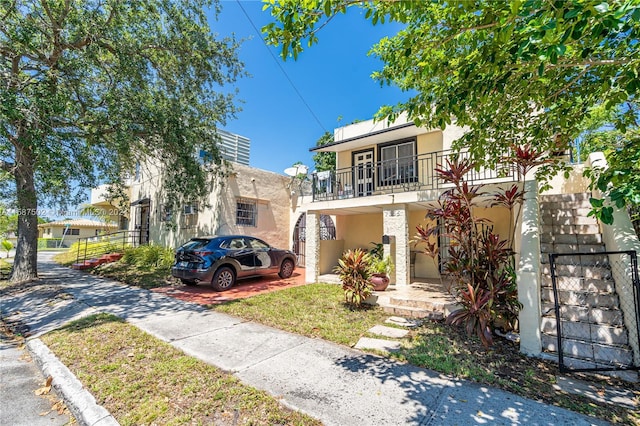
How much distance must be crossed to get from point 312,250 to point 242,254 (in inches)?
93.4

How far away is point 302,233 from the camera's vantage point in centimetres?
1486

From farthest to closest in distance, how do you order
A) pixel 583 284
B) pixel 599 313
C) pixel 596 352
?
pixel 583 284 < pixel 599 313 < pixel 596 352

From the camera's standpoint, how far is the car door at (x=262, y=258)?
1026 cm

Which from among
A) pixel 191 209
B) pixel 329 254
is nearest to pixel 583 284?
pixel 329 254

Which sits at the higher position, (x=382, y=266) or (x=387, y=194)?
(x=387, y=194)

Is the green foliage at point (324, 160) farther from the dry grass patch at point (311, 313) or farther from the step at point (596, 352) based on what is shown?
the step at point (596, 352)

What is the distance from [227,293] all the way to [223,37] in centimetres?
927

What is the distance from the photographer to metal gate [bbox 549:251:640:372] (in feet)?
13.0

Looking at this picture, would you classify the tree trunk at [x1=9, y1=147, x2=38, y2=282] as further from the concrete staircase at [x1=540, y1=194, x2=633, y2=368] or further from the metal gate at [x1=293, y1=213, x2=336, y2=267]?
the concrete staircase at [x1=540, y1=194, x2=633, y2=368]

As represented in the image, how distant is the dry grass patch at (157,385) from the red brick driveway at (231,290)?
2.98 m

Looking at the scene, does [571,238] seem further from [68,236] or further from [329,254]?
[68,236]

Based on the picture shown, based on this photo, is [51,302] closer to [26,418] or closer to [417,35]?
[26,418]

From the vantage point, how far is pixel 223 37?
10945mm

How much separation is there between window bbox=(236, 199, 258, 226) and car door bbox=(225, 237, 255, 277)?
3.44 meters
